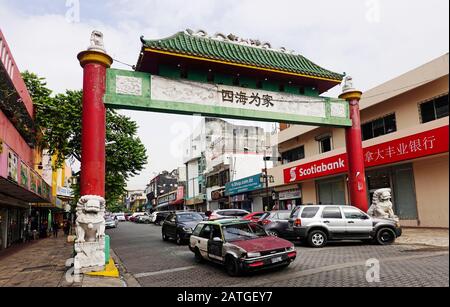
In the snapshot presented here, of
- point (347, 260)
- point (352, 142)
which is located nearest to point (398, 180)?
point (352, 142)

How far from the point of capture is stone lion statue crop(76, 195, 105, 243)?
1028 centimetres

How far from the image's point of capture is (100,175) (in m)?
11.4

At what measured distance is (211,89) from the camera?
14.1 metres

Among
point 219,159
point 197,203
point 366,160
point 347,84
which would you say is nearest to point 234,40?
point 347,84

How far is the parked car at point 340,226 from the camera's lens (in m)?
13.1

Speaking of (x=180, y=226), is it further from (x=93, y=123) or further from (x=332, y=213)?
(x=93, y=123)

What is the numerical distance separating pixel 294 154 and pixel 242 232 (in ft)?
75.8

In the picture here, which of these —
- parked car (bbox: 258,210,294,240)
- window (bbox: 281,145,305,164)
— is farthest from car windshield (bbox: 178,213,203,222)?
window (bbox: 281,145,305,164)

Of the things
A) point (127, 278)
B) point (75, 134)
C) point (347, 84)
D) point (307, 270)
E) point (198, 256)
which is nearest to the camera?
point (307, 270)

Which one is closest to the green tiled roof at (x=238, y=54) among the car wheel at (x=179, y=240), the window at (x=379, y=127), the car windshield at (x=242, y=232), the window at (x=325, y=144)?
the window at (x=379, y=127)

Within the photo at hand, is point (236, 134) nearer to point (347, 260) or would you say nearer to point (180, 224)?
point (180, 224)

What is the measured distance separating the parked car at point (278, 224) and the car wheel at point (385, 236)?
3.21 m
